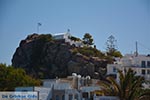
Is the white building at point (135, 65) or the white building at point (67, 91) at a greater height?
the white building at point (135, 65)

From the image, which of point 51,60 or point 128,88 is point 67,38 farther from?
point 128,88

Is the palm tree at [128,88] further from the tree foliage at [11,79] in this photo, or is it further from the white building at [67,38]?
the white building at [67,38]

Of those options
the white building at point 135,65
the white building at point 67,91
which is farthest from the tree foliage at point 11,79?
the white building at point 135,65

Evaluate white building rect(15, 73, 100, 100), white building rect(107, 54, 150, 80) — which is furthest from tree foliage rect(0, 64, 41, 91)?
white building rect(107, 54, 150, 80)

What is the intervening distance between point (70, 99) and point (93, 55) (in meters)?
14.2

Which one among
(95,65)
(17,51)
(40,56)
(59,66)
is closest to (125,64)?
(95,65)

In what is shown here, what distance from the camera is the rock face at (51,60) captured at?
36.3m

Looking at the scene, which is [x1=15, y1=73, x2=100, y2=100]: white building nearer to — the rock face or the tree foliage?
the tree foliage

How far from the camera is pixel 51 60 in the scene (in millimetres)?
38688

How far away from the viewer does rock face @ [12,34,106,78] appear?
3631 centimetres

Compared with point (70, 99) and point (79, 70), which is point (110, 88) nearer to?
point (70, 99)

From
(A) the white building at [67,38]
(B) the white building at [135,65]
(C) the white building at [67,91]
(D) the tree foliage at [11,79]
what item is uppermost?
(A) the white building at [67,38]

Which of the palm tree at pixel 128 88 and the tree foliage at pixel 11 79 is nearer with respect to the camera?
the palm tree at pixel 128 88

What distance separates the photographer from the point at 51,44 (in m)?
39.9
